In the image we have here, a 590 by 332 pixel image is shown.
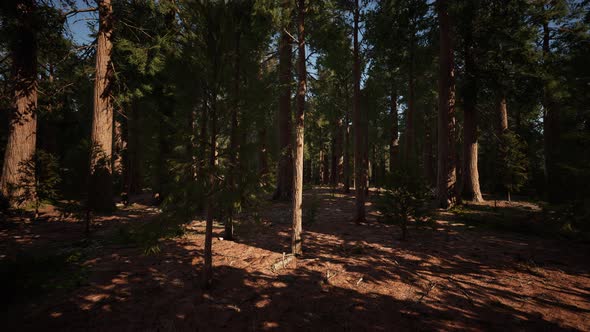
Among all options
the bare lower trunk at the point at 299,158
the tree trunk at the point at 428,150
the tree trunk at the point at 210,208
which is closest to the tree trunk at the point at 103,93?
the tree trunk at the point at 210,208

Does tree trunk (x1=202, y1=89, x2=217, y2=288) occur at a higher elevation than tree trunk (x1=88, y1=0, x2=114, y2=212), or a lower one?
lower

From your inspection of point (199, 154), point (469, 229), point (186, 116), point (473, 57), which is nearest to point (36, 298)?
point (199, 154)

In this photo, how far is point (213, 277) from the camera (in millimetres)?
4855

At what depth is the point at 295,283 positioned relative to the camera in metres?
4.62

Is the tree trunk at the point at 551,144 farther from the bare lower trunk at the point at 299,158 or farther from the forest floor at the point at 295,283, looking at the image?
the bare lower trunk at the point at 299,158

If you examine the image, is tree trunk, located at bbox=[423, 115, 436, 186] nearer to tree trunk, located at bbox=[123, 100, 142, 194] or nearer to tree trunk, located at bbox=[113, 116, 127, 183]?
tree trunk, located at bbox=[113, 116, 127, 183]

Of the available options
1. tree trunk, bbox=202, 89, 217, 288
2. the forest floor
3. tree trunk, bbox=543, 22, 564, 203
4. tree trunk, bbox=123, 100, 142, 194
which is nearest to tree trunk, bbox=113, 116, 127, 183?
tree trunk, bbox=123, 100, 142, 194

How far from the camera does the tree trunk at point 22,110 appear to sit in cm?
902

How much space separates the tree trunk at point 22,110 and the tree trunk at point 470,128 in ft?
64.5

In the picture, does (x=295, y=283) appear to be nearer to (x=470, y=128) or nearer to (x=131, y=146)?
(x=470, y=128)

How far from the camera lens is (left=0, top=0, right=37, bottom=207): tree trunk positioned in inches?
355

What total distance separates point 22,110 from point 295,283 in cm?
1367

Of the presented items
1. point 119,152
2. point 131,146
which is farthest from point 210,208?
point 131,146

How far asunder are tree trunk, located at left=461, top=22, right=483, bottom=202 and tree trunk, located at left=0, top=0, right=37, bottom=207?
1967cm
